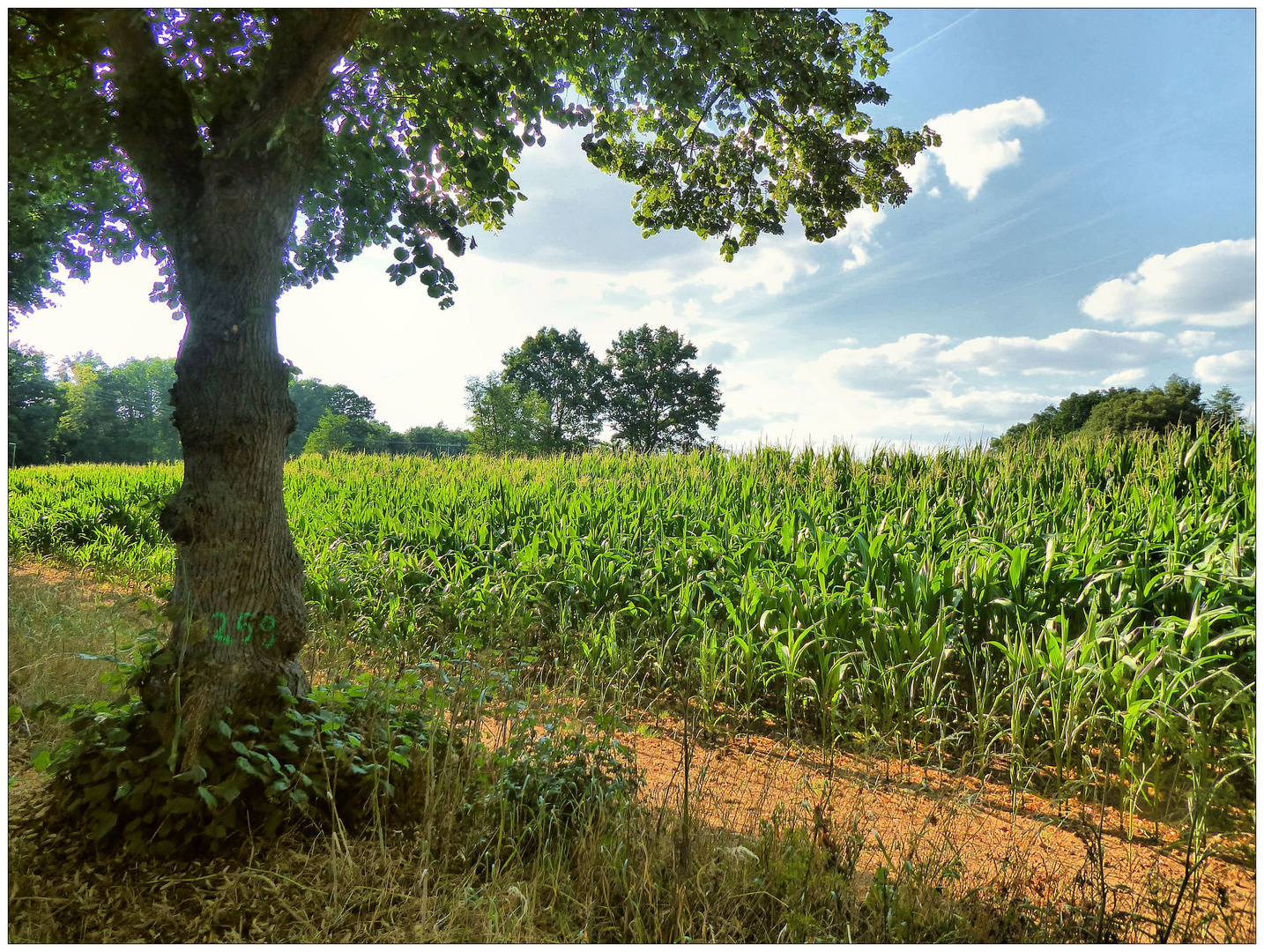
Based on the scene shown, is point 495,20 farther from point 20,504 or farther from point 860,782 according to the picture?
point 20,504

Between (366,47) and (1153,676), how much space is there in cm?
521

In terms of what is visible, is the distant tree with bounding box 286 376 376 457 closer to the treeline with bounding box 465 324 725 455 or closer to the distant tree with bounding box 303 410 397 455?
the distant tree with bounding box 303 410 397 455

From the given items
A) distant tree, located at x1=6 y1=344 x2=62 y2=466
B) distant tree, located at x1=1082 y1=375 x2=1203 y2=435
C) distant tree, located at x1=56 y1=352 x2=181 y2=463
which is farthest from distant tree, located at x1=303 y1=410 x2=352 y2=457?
distant tree, located at x1=1082 y1=375 x2=1203 y2=435

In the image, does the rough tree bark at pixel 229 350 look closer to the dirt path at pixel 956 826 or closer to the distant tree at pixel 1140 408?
the dirt path at pixel 956 826

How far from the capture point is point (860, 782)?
321 cm

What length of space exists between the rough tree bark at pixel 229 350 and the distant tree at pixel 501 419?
25.5 m

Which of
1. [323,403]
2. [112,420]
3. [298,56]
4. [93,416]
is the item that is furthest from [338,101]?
[323,403]

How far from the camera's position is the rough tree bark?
8.72 feet

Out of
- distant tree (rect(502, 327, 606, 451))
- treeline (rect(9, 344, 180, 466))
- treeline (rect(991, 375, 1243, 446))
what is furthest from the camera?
distant tree (rect(502, 327, 606, 451))

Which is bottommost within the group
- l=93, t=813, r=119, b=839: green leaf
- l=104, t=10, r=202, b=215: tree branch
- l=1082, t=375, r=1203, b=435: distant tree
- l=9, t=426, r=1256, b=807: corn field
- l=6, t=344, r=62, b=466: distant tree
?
l=93, t=813, r=119, b=839: green leaf

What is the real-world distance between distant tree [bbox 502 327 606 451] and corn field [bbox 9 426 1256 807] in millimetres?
28379

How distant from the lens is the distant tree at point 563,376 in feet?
119

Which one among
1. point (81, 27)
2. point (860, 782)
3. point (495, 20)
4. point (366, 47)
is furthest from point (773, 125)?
point (860, 782)

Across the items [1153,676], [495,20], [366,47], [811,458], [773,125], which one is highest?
[773,125]
